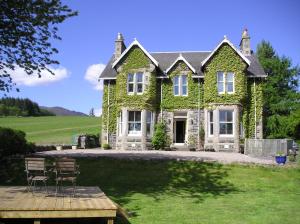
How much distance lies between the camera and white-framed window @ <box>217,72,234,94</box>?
33031 mm

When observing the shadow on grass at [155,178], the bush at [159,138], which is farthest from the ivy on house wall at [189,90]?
the shadow on grass at [155,178]

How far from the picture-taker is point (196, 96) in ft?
113

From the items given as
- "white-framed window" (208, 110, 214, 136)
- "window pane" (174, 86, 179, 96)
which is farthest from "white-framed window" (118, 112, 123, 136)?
"white-framed window" (208, 110, 214, 136)

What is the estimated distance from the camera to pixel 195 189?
718 inches

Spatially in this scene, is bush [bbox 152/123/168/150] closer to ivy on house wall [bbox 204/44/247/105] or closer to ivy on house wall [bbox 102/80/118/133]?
ivy on house wall [bbox 102/80/118/133]

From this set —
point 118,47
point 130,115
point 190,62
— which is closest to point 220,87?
point 190,62

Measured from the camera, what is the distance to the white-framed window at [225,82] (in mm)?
33031

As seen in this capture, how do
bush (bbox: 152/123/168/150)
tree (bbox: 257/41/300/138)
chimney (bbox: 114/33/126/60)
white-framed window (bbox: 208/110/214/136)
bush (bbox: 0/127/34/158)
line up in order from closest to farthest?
bush (bbox: 0/127/34/158) → white-framed window (bbox: 208/110/214/136) → bush (bbox: 152/123/168/150) → chimney (bbox: 114/33/126/60) → tree (bbox: 257/41/300/138)

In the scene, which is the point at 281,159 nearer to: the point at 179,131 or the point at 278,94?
the point at 179,131

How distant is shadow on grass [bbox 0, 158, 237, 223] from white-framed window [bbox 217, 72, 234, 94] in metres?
12.3

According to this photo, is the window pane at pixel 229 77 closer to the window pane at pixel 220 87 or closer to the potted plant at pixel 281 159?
the window pane at pixel 220 87

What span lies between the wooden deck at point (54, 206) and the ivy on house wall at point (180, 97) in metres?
22.3

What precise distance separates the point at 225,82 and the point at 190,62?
493cm

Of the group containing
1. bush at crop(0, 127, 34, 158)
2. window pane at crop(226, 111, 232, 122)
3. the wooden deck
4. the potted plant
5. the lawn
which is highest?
window pane at crop(226, 111, 232, 122)
